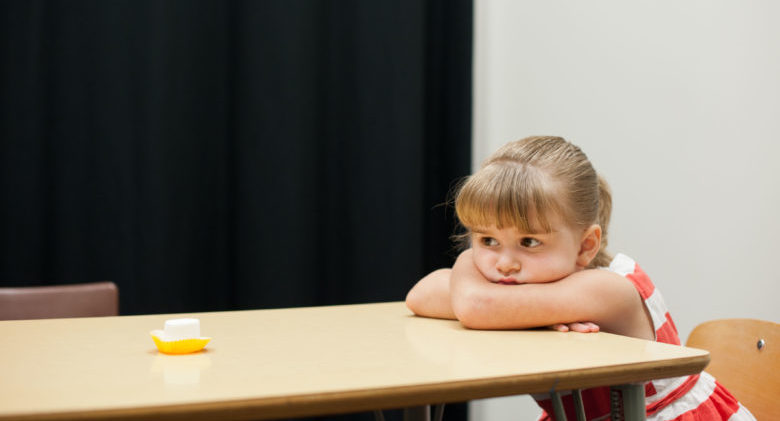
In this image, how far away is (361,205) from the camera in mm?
2496

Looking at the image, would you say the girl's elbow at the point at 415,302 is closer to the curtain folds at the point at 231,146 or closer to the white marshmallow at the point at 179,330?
the white marshmallow at the point at 179,330

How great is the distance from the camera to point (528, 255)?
105 centimetres

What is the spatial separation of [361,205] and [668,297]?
41.5 inches

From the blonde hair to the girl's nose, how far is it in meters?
0.05

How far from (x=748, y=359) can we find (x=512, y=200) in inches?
23.8

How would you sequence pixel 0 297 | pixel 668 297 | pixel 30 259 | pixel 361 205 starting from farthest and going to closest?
pixel 361 205
pixel 30 259
pixel 668 297
pixel 0 297

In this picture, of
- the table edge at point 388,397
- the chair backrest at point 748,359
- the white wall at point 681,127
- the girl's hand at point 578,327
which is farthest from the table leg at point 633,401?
the white wall at point 681,127

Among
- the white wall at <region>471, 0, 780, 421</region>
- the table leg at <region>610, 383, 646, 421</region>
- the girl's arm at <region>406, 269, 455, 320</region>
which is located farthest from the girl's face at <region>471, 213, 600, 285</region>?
the white wall at <region>471, 0, 780, 421</region>

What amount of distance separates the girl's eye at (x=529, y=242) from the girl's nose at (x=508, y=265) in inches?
1.2

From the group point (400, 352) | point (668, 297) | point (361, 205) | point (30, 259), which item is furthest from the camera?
point (361, 205)

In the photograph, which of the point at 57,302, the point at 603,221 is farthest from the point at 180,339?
the point at 57,302

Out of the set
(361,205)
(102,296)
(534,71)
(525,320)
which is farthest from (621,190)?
(102,296)

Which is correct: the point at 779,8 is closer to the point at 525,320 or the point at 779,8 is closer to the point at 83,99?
the point at 525,320

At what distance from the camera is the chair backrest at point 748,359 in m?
1.23
